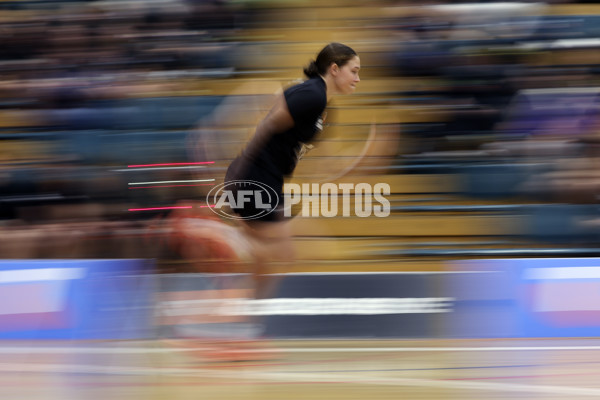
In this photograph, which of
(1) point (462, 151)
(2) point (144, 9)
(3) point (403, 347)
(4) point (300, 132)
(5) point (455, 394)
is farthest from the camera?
(2) point (144, 9)

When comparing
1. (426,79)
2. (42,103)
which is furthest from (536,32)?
(42,103)

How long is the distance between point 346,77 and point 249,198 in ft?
2.48

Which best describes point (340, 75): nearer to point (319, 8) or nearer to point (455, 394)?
point (455, 394)

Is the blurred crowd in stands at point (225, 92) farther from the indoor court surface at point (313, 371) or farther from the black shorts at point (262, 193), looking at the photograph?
the black shorts at point (262, 193)

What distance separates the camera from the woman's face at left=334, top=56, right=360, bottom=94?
3795 mm

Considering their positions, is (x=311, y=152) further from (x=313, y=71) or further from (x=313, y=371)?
(x=313, y=371)

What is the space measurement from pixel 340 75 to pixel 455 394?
1.58 m

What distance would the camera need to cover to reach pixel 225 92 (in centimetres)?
559

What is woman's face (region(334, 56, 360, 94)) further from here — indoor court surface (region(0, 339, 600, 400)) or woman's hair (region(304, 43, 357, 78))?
indoor court surface (region(0, 339, 600, 400))

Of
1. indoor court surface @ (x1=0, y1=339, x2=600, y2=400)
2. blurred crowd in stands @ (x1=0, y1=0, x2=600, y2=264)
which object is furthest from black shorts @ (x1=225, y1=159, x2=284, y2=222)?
blurred crowd in stands @ (x1=0, y1=0, x2=600, y2=264)

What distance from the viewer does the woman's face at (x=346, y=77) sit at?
3.79 m

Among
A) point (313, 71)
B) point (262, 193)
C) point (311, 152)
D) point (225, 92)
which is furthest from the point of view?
point (225, 92)

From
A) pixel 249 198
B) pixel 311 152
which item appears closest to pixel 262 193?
pixel 249 198

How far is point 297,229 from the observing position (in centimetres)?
537
